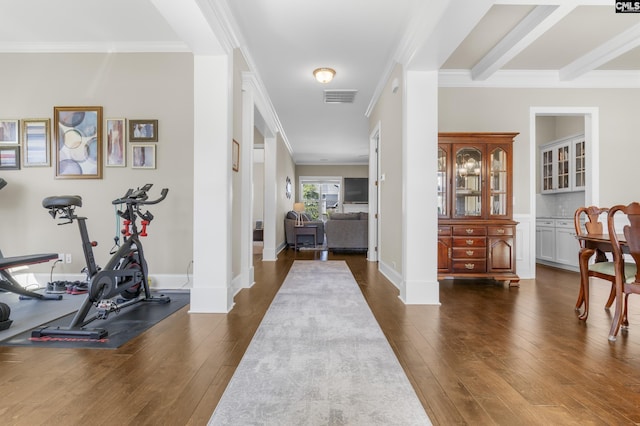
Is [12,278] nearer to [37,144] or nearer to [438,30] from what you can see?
[37,144]

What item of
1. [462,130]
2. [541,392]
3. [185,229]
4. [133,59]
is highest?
[133,59]

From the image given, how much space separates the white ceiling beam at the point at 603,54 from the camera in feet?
11.3

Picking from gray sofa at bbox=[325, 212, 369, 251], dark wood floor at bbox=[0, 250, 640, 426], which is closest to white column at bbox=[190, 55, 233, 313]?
dark wood floor at bbox=[0, 250, 640, 426]

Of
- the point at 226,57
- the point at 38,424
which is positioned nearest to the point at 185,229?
the point at 226,57

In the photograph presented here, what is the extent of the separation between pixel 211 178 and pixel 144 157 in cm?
139

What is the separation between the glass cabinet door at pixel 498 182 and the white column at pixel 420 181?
4.85 feet

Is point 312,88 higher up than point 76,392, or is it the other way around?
point 312,88

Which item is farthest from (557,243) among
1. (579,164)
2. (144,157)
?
(144,157)

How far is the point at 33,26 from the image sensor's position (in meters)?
3.28

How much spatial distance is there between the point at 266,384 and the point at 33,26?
4243mm

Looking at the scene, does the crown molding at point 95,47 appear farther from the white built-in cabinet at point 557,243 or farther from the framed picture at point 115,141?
the white built-in cabinet at point 557,243

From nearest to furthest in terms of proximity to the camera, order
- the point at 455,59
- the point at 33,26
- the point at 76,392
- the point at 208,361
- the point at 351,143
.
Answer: the point at 76,392 < the point at 208,361 < the point at 33,26 < the point at 455,59 < the point at 351,143

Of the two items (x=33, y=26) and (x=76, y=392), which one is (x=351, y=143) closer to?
(x=33, y=26)

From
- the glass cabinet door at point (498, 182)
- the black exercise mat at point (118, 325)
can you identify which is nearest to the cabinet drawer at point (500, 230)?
the glass cabinet door at point (498, 182)
